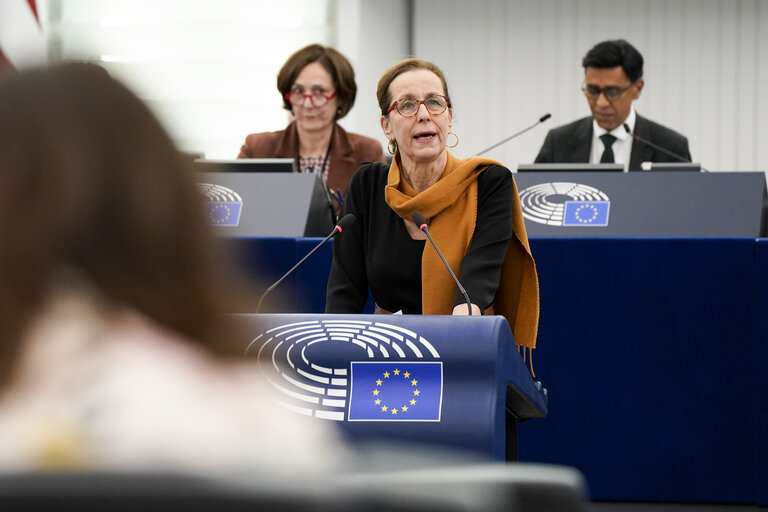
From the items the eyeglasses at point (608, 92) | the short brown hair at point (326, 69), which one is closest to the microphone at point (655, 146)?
the eyeglasses at point (608, 92)

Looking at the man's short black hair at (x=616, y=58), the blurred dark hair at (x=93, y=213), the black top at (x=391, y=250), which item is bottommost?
the black top at (x=391, y=250)

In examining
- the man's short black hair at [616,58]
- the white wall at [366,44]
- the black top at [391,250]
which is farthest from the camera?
the white wall at [366,44]

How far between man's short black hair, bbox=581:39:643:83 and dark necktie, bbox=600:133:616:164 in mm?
264

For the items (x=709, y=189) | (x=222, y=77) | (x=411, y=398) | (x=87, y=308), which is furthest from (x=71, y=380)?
(x=222, y=77)

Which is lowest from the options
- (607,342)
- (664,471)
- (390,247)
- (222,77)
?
(664,471)

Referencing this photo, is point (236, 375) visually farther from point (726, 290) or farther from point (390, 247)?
point (726, 290)

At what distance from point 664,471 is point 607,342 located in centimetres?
39

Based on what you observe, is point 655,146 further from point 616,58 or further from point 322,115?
point 322,115

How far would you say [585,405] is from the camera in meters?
3.03

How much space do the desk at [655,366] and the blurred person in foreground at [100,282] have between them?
2.52m

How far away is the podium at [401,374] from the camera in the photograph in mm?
1737

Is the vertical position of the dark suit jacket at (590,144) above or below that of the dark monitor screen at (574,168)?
above

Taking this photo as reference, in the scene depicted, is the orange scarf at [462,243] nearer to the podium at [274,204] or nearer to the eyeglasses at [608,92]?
the podium at [274,204]

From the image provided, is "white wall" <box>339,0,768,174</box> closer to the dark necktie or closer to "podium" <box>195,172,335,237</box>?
the dark necktie
